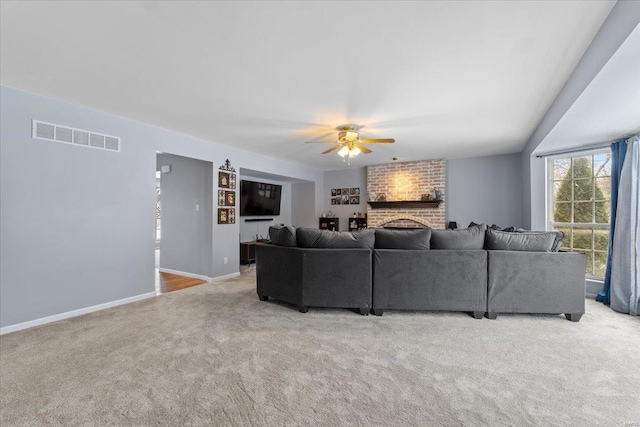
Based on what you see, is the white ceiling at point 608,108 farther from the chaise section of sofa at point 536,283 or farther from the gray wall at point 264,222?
the gray wall at point 264,222

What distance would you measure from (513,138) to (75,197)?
6268 mm

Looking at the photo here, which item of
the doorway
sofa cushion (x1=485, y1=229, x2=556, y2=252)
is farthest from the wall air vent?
sofa cushion (x1=485, y1=229, x2=556, y2=252)

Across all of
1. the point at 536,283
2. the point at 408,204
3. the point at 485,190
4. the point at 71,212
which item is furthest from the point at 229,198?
the point at 485,190

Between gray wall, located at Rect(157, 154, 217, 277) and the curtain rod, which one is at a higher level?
the curtain rod

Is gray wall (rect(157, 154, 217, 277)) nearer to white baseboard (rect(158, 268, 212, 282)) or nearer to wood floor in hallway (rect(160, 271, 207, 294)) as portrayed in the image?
white baseboard (rect(158, 268, 212, 282))

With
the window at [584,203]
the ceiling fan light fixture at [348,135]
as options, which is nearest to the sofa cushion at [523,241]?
the window at [584,203]

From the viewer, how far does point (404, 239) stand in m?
3.29

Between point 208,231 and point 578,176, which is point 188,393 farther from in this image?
point 578,176

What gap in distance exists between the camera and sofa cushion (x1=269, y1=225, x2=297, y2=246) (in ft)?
11.6

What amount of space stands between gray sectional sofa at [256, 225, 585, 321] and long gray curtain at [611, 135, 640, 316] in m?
0.92

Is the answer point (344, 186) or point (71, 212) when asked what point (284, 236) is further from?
point (344, 186)

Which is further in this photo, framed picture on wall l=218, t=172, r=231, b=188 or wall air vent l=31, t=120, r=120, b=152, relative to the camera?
framed picture on wall l=218, t=172, r=231, b=188

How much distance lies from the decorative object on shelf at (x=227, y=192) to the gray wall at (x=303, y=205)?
2994mm

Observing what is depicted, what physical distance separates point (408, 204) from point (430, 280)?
12.7 ft
